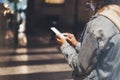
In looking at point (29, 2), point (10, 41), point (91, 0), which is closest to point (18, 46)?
point (10, 41)

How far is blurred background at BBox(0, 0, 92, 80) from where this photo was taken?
957 cm

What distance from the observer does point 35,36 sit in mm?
16078

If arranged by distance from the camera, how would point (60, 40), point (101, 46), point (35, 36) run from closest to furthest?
1. point (101, 46)
2. point (60, 40)
3. point (35, 36)

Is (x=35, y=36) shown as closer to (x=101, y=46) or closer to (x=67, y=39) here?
(x=67, y=39)

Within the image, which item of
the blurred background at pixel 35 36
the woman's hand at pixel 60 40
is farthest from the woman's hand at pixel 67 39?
the blurred background at pixel 35 36

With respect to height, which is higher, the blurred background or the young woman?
the young woman

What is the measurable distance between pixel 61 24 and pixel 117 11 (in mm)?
13684

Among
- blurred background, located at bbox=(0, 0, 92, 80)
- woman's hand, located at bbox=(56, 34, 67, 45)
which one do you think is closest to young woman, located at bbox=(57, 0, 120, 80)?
woman's hand, located at bbox=(56, 34, 67, 45)

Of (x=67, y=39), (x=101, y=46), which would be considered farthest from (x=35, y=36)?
(x=101, y=46)

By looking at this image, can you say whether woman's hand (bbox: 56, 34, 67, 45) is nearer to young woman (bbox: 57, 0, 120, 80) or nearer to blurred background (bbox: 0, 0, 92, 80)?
young woman (bbox: 57, 0, 120, 80)

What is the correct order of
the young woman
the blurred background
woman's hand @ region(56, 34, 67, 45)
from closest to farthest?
the young woman < woman's hand @ region(56, 34, 67, 45) < the blurred background

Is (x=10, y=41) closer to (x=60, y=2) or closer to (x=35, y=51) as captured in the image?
(x=35, y=51)

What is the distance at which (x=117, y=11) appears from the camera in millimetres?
3309

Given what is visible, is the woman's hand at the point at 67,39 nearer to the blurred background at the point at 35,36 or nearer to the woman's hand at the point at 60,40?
the woman's hand at the point at 60,40
